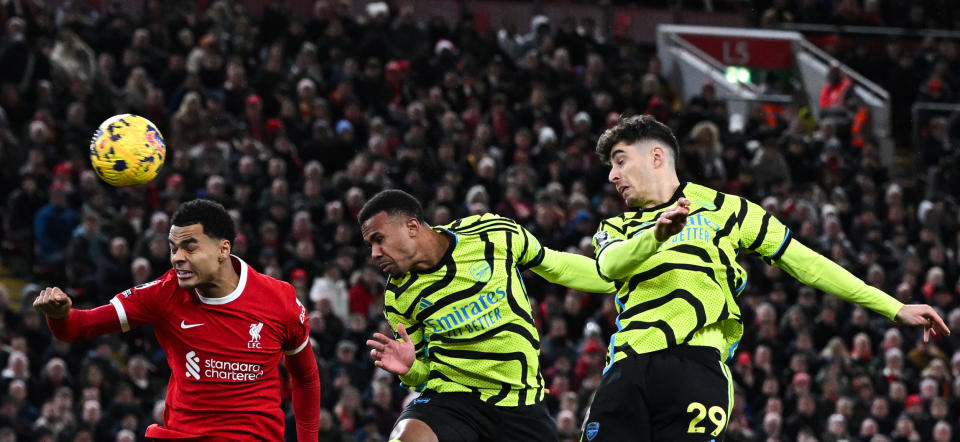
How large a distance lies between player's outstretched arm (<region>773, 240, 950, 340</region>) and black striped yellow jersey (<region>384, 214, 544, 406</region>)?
1371 mm

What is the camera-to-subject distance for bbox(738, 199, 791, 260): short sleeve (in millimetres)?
6977

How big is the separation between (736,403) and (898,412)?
2.02 meters

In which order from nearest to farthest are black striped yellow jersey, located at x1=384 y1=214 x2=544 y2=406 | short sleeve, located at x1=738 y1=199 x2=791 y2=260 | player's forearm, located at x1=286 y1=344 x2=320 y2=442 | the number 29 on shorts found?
the number 29 on shorts, short sleeve, located at x1=738 y1=199 x2=791 y2=260, black striped yellow jersey, located at x1=384 y1=214 x2=544 y2=406, player's forearm, located at x1=286 y1=344 x2=320 y2=442

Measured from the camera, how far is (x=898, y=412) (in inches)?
615

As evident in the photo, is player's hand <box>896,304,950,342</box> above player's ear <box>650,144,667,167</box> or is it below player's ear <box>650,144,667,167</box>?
below

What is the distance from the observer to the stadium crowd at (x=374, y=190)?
14156mm

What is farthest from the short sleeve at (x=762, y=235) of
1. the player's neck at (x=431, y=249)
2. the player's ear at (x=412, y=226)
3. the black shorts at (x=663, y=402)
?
the player's ear at (x=412, y=226)

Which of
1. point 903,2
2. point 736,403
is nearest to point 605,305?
point 736,403

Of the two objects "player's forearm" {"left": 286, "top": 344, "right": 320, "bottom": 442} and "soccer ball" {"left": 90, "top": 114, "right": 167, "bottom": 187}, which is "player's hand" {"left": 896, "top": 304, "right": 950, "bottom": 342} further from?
"soccer ball" {"left": 90, "top": 114, "right": 167, "bottom": 187}

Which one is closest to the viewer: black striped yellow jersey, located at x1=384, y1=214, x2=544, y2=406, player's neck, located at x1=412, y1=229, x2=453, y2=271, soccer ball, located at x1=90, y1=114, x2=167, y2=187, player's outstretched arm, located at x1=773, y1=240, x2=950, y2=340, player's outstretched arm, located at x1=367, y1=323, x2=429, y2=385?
player's outstretched arm, located at x1=367, y1=323, x2=429, y2=385

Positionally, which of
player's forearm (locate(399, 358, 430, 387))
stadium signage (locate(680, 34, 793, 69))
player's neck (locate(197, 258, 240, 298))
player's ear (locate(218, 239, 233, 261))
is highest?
player's ear (locate(218, 239, 233, 261))

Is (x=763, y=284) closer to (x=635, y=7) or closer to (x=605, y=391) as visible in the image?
(x=635, y=7)

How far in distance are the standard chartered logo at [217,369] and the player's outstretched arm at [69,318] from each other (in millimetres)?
431

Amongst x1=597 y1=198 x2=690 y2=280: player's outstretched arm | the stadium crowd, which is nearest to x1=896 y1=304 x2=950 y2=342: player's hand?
x1=597 y1=198 x2=690 y2=280: player's outstretched arm
